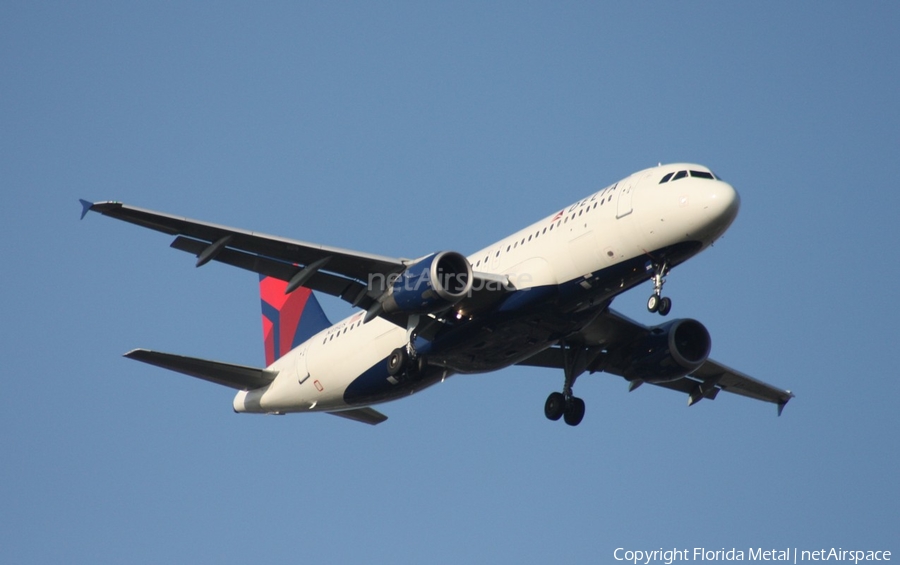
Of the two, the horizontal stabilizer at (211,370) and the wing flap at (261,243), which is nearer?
the wing flap at (261,243)

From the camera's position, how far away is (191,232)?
1276 inches

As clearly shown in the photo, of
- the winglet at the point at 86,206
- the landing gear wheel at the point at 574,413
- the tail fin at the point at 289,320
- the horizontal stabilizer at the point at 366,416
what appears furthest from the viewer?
the tail fin at the point at 289,320

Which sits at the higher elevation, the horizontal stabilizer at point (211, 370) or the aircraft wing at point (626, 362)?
the aircraft wing at point (626, 362)

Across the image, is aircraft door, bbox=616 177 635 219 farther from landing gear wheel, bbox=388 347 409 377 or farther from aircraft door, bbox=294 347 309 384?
aircraft door, bbox=294 347 309 384

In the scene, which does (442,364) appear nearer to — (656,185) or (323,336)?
(323,336)

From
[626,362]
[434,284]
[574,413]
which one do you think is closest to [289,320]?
[574,413]

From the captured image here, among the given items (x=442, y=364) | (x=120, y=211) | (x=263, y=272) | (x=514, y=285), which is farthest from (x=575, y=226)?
(x=120, y=211)

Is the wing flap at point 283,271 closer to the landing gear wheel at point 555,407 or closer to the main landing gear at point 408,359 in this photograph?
the main landing gear at point 408,359

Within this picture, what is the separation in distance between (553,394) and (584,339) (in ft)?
6.33

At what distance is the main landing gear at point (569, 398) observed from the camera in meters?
38.5

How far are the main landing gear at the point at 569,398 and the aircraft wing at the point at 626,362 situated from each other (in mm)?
256

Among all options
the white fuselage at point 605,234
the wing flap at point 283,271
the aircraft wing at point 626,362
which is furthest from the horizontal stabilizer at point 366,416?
the wing flap at point 283,271

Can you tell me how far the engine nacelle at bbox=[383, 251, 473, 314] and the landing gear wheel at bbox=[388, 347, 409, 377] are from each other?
2210mm

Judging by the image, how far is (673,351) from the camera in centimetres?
3812
